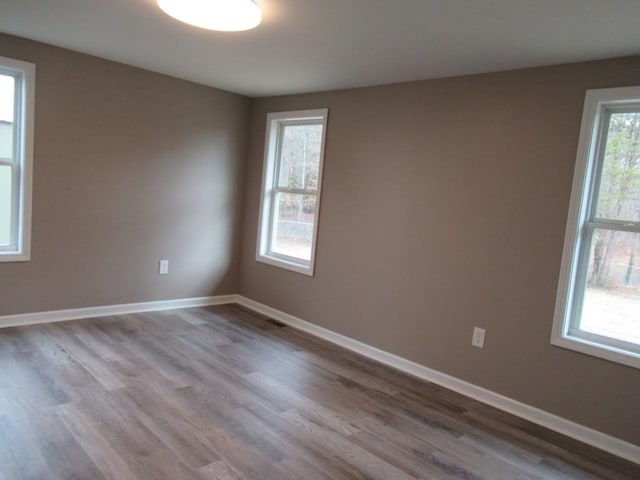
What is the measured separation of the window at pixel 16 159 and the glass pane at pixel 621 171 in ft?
12.9

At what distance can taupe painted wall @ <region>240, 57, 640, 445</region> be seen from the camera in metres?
2.69

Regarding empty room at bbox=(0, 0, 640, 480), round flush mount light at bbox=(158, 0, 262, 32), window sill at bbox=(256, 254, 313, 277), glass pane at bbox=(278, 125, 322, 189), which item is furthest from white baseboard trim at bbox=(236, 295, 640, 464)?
round flush mount light at bbox=(158, 0, 262, 32)

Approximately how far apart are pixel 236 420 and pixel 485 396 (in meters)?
1.64

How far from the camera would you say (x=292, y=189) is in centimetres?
448

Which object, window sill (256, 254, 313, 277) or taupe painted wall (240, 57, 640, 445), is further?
window sill (256, 254, 313, 277)

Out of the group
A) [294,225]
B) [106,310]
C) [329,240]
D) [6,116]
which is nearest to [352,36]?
[329,240]

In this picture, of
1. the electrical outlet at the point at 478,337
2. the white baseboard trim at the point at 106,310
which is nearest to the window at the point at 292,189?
the white baseboard trim at the point at 106,310

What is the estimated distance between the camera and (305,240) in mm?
4402

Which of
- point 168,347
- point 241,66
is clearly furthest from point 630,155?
point 168,347

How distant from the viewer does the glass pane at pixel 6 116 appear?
342cm

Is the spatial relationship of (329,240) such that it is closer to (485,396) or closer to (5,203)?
(485,396)

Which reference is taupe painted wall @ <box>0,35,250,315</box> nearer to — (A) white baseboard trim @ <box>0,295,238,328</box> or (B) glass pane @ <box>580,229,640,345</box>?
(A) white baseboard trim @ <box>0,295,238,328</box>

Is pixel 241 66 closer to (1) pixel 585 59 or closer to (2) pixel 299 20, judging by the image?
(2) pixel 299 20

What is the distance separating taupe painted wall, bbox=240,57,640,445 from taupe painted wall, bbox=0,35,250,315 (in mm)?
1132
